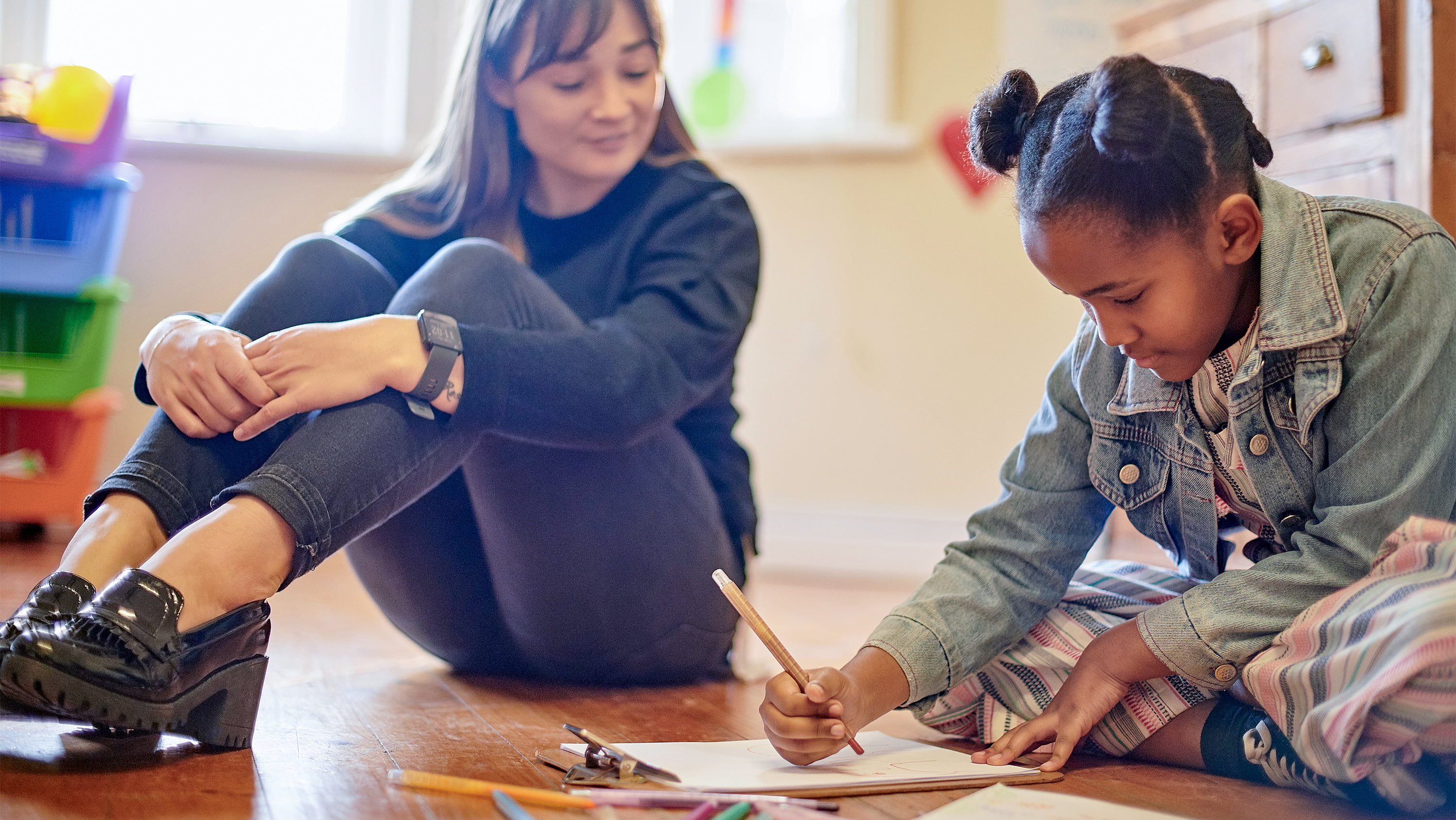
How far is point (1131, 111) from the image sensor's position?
641 millimetres

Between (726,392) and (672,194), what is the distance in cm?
18

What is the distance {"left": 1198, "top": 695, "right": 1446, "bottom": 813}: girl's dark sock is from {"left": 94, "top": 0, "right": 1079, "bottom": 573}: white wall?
1362mm

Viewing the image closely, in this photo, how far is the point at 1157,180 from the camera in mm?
655

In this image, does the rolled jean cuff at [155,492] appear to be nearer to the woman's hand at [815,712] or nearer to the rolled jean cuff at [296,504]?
the rolled jean cuff at [296,504]

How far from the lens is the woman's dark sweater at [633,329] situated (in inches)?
31.0

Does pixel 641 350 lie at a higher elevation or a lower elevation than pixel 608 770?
higher

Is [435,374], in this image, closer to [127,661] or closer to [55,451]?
[127,661]

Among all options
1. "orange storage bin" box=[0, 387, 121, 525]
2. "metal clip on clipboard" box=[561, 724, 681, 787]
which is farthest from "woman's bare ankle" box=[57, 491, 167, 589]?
"orange storage bin" box=[0, 387, 121, 525]

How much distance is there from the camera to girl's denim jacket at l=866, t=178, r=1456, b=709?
2.14 feet

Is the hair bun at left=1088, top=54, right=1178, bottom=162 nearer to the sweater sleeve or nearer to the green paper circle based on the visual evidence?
the sweater sleeve

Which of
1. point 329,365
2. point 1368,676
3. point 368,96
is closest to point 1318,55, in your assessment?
point 1368,676

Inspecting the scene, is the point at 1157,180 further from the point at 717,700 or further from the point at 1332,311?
the point at 717,700

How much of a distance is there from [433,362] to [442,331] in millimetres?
24

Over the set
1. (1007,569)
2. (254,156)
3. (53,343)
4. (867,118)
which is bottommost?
(1007,569)
